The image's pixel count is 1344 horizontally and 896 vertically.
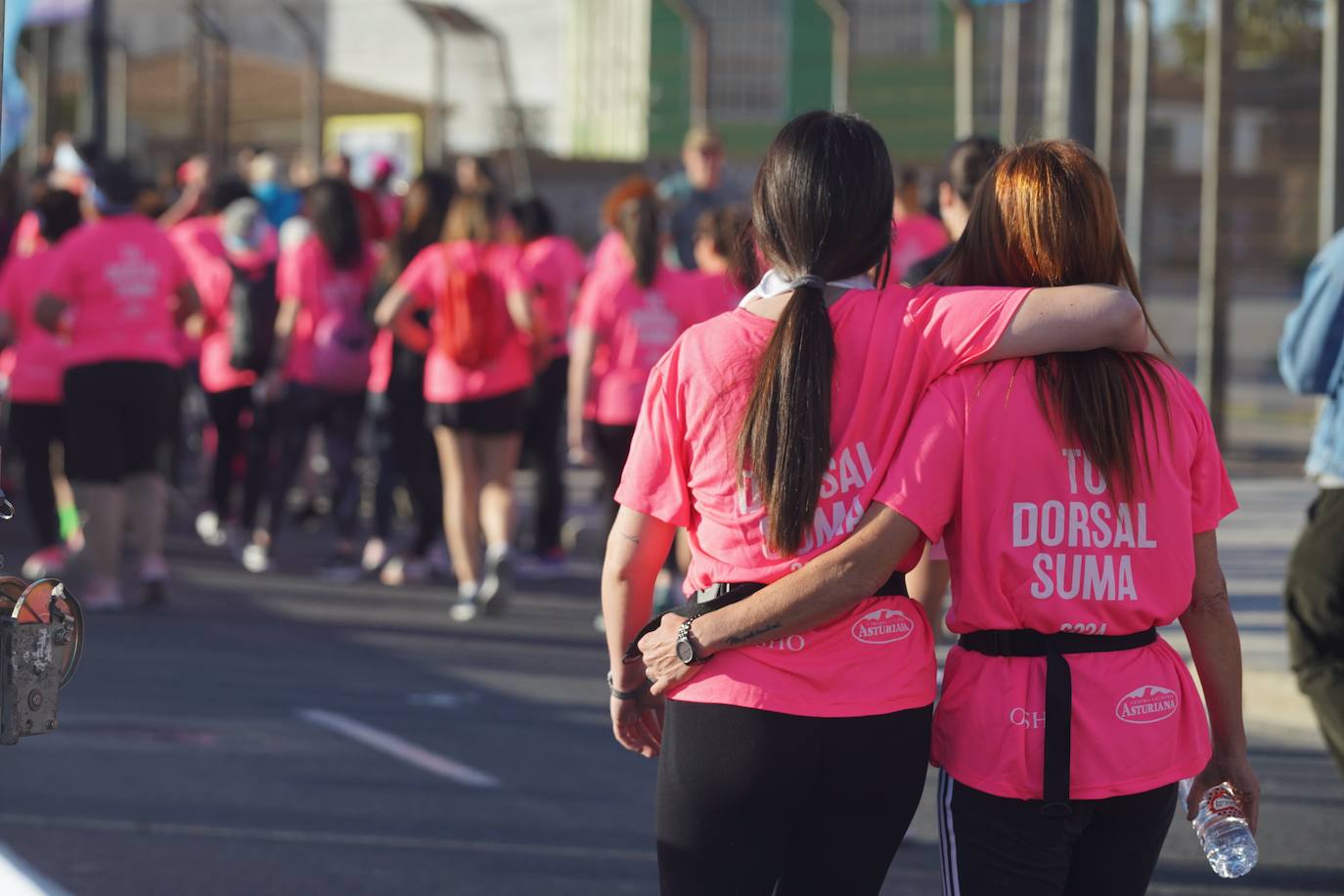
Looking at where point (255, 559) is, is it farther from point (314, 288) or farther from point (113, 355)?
point (113, 355)

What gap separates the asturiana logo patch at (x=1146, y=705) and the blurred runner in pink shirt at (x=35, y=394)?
8.03 metres

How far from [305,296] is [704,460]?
27.4 ft

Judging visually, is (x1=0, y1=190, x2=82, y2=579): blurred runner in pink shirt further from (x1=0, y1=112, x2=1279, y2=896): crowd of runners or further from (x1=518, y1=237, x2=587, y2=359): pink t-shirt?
(x1=0, y1=112, x2=1279, y2=896): crowd of runners

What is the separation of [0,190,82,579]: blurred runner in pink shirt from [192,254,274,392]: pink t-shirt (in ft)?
3.50

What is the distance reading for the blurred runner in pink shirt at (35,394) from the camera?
10336 mm

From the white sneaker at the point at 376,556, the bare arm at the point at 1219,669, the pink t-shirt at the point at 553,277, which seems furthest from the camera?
the white sneaker at the point at 376,556

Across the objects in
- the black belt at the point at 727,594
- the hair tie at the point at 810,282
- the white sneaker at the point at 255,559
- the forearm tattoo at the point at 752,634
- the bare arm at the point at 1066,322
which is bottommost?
the white sneaker at the point at 255,559

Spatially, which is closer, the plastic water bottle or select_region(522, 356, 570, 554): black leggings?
the plastic water bottle

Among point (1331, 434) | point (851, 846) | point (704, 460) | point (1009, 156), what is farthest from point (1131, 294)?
point (1331, 434)

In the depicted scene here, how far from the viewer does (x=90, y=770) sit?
21.9 feet

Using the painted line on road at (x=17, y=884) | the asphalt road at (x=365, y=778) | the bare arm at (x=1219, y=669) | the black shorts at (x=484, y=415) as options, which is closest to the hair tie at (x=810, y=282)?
the bare arm at (x=1219, y=669)

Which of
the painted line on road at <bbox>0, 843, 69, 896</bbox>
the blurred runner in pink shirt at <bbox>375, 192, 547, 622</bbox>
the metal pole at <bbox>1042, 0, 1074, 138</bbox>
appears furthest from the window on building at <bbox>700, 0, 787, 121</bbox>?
the painted line on road at <bbox>0, 843, 69, 896</bbox>

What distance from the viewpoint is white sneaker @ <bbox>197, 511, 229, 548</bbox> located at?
12.4m

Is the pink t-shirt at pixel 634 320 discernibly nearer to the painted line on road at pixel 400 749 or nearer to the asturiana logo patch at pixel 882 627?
the painted line on road at pixel 400 749
